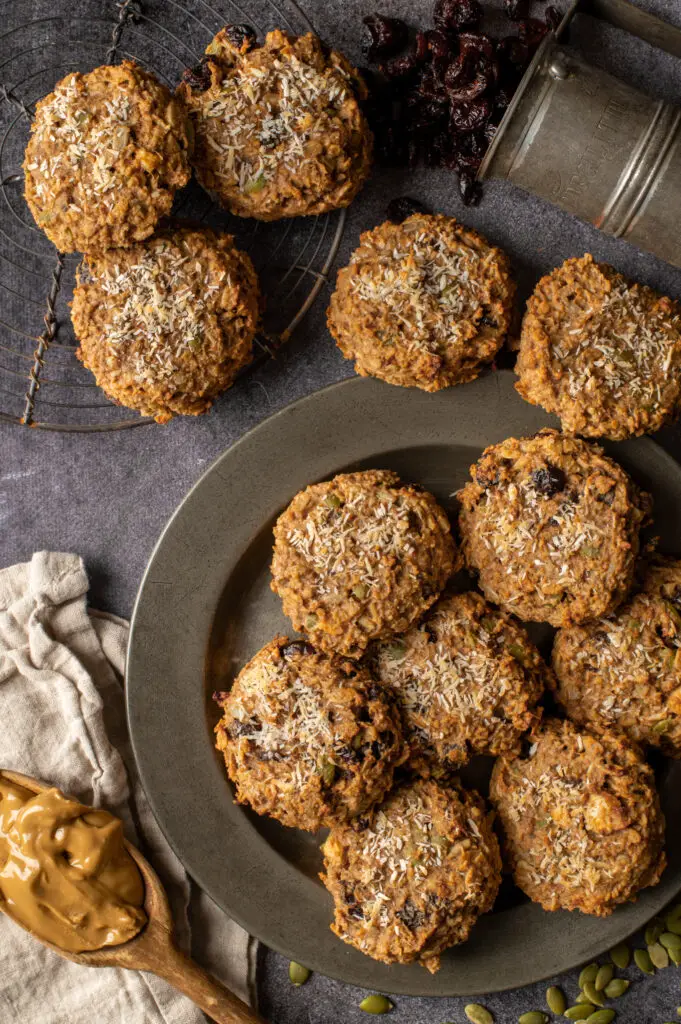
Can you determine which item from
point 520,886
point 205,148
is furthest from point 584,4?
point 520,886

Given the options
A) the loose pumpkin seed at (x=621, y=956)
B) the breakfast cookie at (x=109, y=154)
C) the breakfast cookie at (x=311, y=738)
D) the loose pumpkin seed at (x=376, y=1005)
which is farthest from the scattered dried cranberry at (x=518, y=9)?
the loose pumpkin seed at (x=376, y=1005)

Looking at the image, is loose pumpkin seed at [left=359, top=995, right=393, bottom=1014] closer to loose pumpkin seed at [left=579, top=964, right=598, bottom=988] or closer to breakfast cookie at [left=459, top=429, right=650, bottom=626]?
loose pumpkin seed at [left=579, top=964, right=598, bottom=988]

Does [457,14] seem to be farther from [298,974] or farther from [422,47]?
[298,974]

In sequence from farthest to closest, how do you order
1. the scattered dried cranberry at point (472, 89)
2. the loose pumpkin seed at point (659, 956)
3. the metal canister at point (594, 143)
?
the loose pumpkin seed at point (659, 956), the scattered dried cranberry at point (472, 89), the metal canister at point (594, 143)

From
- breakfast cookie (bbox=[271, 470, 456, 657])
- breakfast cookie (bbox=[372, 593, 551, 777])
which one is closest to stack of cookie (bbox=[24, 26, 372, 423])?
breakfast cookie (bbox=[271, 470, 456, 657])

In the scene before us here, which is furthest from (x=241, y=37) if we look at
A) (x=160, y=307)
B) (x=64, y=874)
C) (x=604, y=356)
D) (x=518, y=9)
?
(x=64, y=874)

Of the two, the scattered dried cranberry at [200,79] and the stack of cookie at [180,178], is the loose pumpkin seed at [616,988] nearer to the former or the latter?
the stack of cookie at [180,178]

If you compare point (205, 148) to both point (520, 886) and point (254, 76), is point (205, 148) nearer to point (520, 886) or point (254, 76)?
point (254, 76)
